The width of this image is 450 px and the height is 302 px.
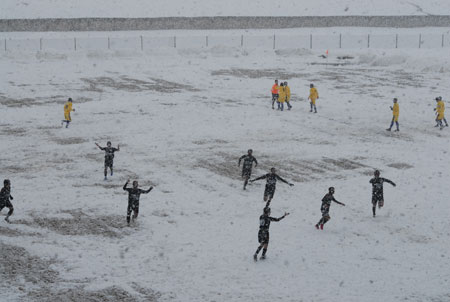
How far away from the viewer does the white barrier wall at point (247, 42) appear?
5928 centimetres

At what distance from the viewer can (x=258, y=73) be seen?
153ft

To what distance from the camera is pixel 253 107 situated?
33562 mm

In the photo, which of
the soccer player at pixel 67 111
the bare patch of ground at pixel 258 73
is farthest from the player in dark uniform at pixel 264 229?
the bare patch of ground at pixel 258 73

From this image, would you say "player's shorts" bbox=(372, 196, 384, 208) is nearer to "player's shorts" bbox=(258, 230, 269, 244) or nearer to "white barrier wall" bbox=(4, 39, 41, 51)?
"player's shorts" bbox=(258, 230, 269, 244)

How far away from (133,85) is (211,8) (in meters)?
35.3

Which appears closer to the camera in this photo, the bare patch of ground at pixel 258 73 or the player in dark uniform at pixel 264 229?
the player in dark uniform at pixel 264 229

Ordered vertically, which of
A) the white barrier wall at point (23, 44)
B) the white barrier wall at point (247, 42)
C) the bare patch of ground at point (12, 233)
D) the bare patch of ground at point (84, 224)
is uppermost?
the white barrier wall at point (247, 42)

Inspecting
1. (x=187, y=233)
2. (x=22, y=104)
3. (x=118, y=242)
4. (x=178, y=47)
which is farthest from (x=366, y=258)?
(x=178, y=47)

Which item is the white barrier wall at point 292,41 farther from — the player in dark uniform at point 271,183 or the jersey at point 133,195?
the jersey at point 133,195

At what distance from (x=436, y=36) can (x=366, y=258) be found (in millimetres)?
57242

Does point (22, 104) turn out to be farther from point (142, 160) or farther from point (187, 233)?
point (187, 233)

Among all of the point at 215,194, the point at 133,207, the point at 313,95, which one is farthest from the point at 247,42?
the point at 133,207

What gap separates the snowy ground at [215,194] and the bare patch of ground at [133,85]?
0.45 ft

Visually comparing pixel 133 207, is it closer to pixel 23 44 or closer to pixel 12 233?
pixel 12 233
